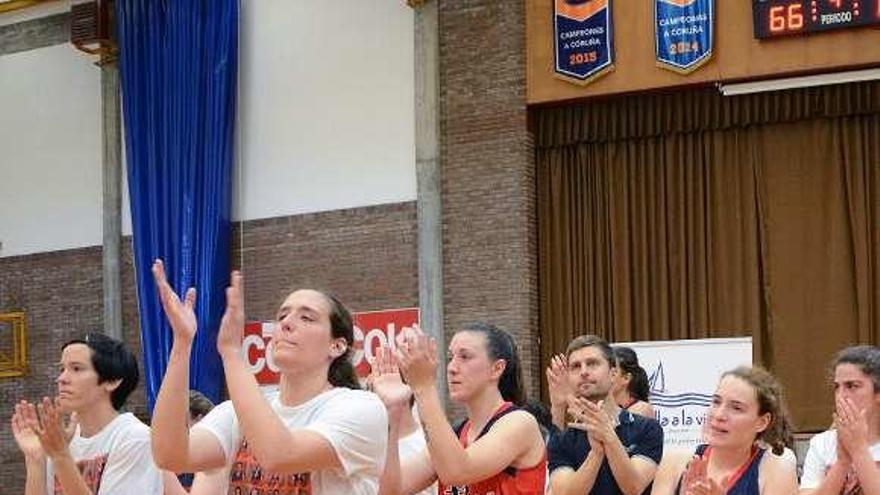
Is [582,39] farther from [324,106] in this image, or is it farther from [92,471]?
[92,471]

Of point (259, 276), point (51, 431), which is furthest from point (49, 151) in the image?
point (51, 431)

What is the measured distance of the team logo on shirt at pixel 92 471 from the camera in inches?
211

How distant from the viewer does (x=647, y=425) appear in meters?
5.89

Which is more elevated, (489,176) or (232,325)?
(489,176)

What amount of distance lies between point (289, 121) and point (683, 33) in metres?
4.89

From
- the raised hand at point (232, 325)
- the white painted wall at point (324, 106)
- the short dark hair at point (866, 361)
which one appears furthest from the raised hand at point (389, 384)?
the white painted wall at point (324, 106)

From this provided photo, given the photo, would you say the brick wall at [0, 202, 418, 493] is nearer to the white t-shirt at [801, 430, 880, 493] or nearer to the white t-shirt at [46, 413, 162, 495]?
the white t-shirt at [46, 413, 162, 495]

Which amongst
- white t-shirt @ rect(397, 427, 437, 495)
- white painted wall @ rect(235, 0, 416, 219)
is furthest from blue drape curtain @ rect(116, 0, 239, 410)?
white t-shirt @ rect(397, 427, 437, 495)

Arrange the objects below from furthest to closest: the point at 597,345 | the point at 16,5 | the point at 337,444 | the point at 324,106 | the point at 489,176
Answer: the point at 16,5 → the point at 324,106 → the point at 489,176 → the point at 597,345 → the point at 337,444

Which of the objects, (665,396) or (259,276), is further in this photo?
(259,276)

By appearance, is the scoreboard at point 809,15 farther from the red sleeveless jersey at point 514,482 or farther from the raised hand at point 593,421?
the red sleeveless jersey at point 514,482

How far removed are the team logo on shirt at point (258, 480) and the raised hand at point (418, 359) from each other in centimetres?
48

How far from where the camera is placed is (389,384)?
432 cm

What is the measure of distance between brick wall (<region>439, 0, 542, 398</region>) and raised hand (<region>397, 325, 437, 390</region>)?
32.1 feet
